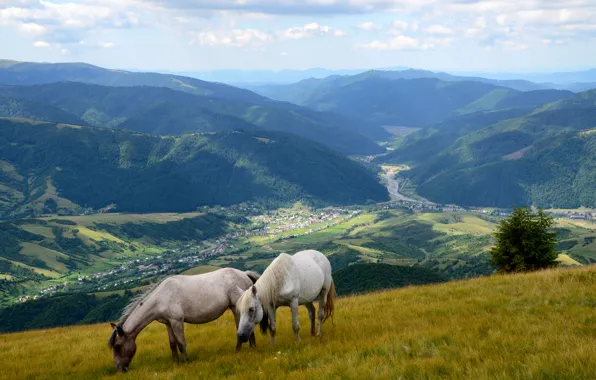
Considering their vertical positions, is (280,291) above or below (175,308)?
above

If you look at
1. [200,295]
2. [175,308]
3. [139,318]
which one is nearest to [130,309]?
[139,318]

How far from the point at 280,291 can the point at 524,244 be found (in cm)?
2835

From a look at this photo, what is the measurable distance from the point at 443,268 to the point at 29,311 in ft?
523

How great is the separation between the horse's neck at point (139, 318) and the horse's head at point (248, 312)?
292cm

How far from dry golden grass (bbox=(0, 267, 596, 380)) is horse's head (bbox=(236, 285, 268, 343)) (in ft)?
2.38

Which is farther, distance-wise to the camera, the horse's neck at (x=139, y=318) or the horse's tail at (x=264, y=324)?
the horse's tail at (x=264, y=324)

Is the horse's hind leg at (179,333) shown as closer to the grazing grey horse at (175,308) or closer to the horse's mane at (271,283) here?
the grazing grey horse at (175,308)

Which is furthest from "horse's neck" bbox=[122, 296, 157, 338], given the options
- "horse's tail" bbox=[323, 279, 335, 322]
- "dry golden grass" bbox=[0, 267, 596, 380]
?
"horse's tail" bbox=[323, 279, 335, 322]

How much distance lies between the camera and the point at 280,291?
52.2ft

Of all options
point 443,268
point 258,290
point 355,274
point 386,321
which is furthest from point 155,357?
point 443,268

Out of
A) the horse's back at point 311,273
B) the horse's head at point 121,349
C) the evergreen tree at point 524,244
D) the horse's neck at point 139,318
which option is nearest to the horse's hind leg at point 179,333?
the horse's neck at point 139,318

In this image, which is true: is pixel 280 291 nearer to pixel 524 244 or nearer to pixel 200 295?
pixel 200 295

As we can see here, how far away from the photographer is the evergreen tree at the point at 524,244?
37562 millimetres

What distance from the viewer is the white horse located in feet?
51.0
